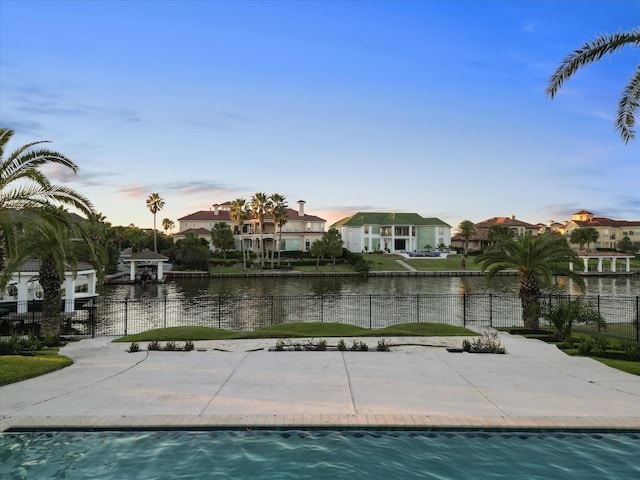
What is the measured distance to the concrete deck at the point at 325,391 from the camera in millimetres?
9648

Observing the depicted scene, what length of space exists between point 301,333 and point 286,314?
15.6 m

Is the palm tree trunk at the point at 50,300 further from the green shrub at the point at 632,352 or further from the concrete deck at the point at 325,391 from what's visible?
the green shrub at the point at 632,352

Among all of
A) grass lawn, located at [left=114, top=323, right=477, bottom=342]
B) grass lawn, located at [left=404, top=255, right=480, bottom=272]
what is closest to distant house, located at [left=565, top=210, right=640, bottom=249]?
grass lawn, located at [left=404, top=255, right=480, bottom=272]

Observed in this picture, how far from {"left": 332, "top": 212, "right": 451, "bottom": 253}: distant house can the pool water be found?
10125cm

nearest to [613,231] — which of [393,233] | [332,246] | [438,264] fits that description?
[393,233]

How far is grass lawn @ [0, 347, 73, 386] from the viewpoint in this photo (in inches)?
520

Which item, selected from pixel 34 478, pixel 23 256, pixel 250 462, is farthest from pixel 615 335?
pixel 23 256

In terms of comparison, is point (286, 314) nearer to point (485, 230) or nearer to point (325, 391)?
point (325, 391)

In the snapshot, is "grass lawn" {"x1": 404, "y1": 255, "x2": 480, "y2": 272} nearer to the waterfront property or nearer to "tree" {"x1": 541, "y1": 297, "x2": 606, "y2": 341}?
the waterfront property

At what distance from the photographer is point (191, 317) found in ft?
112

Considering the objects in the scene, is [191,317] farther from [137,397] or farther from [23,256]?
[137,397]

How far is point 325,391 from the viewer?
11.8 meters

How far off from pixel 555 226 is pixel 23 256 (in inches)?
6450

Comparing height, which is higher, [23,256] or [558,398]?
[23,256]
